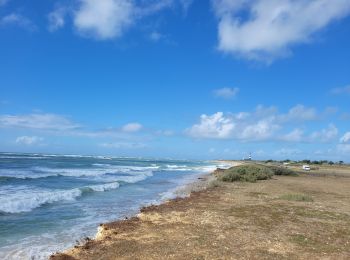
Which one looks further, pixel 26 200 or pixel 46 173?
pixel 46 173

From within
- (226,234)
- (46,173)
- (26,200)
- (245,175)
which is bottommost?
(226,234)

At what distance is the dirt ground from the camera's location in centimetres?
1139

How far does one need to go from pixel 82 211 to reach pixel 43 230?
472 centimetres

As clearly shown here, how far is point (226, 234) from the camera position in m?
13.6

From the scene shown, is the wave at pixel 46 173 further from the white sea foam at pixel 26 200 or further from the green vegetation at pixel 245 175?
the green vegetation at pixel 245 175

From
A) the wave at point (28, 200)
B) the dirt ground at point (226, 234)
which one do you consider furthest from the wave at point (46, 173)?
the dirt ground at point (226, 234)

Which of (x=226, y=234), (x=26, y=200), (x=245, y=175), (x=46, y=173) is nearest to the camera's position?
(x=226, y=234)

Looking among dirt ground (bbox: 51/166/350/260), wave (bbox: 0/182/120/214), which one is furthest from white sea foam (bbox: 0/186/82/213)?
dirt ground (bbox: 51/166/350/260)

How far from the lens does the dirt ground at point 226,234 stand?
11.4 metres

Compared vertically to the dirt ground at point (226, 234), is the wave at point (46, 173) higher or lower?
higher

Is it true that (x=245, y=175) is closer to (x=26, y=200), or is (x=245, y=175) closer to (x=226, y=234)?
(x=26, y=200)

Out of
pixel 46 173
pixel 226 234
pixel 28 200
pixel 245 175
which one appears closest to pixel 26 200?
pixel 28 200

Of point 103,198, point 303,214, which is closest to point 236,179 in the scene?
point 103,198

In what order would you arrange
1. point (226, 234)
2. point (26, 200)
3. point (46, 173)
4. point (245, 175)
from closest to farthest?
1. point (226, 234)
2. point (26, 200)
3. point (245, 175)
4. point (46, 173)
